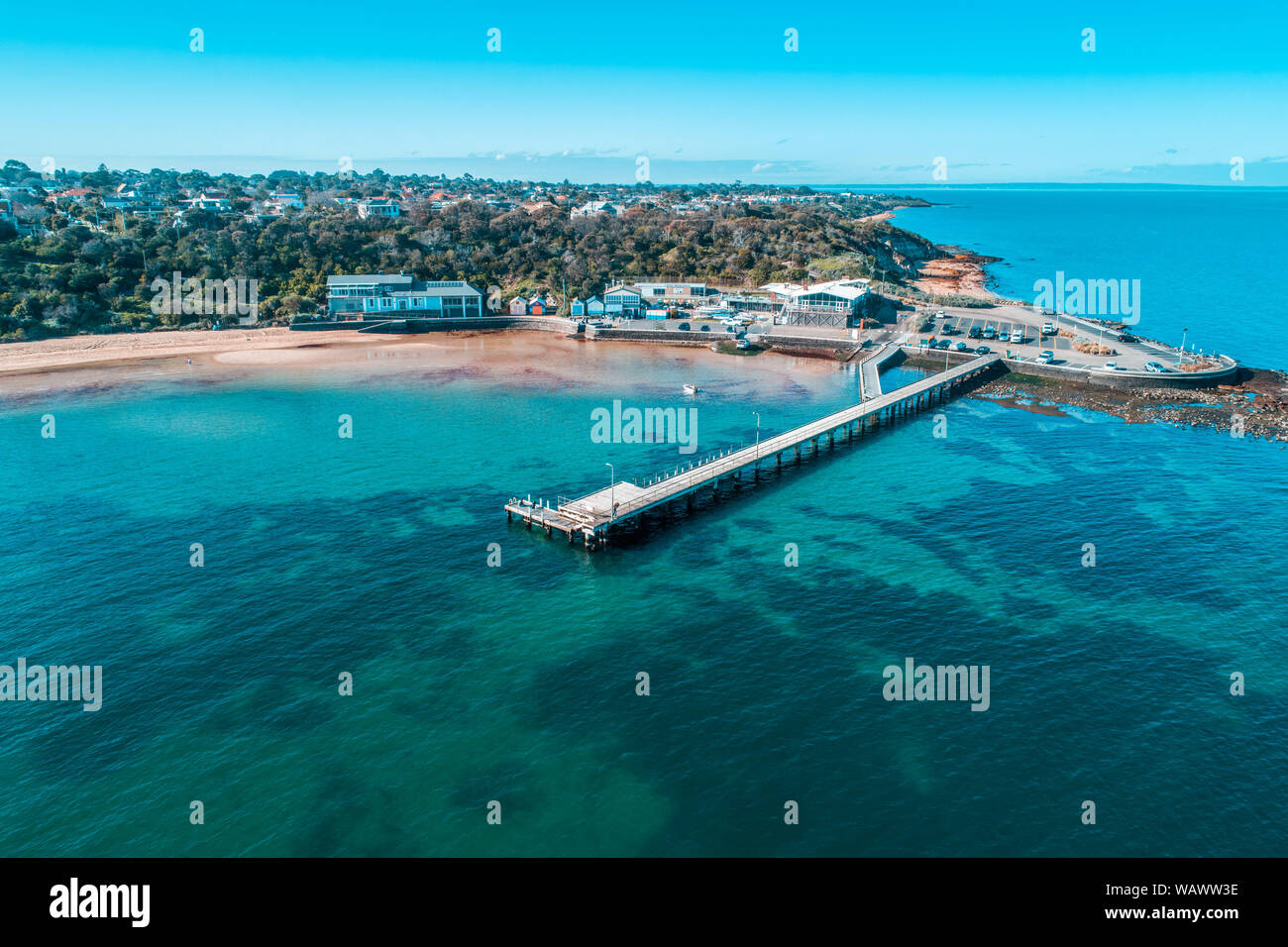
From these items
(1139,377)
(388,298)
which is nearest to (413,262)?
(388,298)

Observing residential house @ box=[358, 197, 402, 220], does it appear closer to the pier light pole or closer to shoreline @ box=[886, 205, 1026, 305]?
shoreline @ box=[886, 205, 1026, 305]

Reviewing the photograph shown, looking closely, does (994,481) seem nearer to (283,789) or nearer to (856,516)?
(856,516)

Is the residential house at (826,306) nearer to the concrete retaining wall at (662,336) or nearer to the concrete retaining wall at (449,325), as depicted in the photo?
the concrete retaining wall at (662,336)

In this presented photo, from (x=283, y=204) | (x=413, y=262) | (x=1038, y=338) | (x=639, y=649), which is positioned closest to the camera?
(x=639, y=649)

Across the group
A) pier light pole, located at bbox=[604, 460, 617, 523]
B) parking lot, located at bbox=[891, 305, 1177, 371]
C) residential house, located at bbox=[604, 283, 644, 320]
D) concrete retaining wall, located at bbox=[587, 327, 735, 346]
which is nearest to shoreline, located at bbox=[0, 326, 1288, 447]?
concrete retaining wall, located at bbox=[587, 327, 735, 346]

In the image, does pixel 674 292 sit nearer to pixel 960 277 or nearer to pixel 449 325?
pixel 449 325
